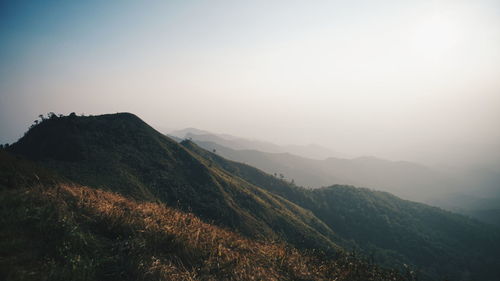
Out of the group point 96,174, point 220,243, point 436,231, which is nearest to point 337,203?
point 436,231

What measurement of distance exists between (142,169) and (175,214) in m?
52.4

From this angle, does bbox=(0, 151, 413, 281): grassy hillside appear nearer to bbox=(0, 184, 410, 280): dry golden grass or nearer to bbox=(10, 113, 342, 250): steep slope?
bbox=(0, 184, 410, 280): dry golden grass

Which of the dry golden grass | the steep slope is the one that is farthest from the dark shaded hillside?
the dry golden grass

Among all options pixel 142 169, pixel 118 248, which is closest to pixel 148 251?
pixel 118 248

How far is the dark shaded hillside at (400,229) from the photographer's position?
127250 millimetres

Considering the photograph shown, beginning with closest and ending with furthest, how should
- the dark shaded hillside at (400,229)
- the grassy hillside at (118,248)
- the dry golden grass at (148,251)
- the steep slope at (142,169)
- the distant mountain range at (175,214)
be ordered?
1. the grassy hillside at (118,248)
2. the dry golden grass at (148,251)
3. the distant mountain range at (175,214)
4. the steep slope at (142,169)
5. the dark shaded hillside at (400,229)

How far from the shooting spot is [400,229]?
472ft

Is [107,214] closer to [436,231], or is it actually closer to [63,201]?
[63,201]

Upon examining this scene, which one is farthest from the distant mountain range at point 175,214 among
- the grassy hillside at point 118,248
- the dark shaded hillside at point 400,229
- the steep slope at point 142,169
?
the dark shaded hillside at point 400,229

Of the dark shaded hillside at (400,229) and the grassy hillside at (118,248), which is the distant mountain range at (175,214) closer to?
the grassy hillside at (118,248)

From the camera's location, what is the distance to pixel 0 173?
9.46 meters

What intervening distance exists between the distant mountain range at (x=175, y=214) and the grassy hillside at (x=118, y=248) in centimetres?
3

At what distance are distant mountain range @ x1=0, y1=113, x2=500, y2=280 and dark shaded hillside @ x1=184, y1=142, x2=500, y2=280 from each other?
75 cm

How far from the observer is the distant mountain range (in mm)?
6215
